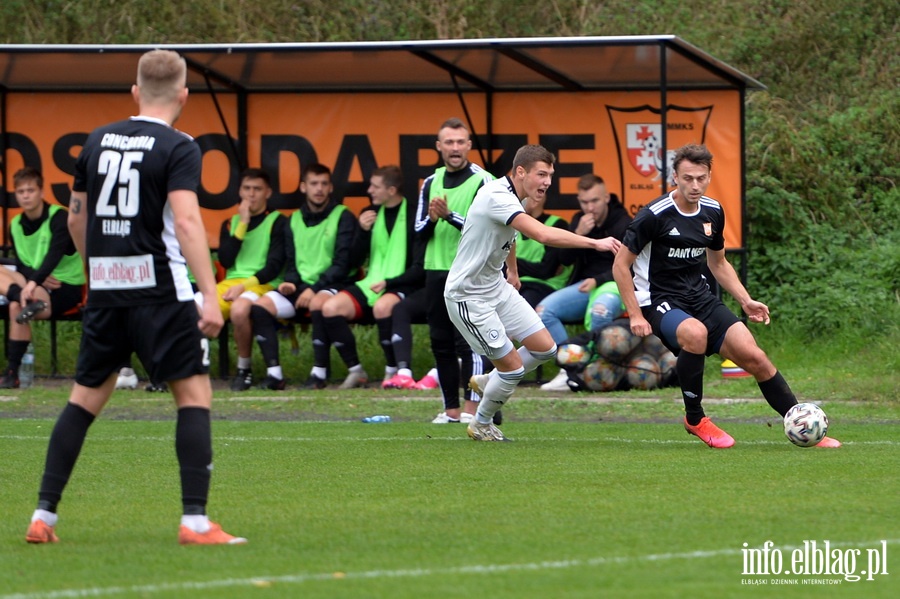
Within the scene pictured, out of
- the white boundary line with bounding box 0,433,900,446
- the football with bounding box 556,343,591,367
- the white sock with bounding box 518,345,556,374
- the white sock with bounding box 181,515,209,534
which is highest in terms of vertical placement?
the white sock with bounding box 518,345,556,374

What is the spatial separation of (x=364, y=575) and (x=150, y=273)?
152 centimetres

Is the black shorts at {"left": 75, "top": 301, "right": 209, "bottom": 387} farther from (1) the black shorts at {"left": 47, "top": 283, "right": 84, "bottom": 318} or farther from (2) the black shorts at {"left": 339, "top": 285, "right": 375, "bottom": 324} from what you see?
(1) the black shorts at {"left": 47, "top": 283, "right": 84, "bottom": 318}

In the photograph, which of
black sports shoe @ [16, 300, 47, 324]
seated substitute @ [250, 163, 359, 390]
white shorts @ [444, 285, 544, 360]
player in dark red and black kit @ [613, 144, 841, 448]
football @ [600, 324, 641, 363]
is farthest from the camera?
seated substitute @ [250, 163, 359, 390]

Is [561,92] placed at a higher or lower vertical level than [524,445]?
higher

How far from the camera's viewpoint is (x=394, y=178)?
1385cm

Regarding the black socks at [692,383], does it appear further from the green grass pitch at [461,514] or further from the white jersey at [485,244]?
the white jersey at [485,244]

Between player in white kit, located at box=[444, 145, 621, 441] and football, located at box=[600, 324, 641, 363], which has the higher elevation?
player in white kit, located at box=[444, 145, 621, 441]

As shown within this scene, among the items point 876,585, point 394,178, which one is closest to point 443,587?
point 876,585

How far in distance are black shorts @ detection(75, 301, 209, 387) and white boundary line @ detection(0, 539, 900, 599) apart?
0.99 meters

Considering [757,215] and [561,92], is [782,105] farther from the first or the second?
[561,92]

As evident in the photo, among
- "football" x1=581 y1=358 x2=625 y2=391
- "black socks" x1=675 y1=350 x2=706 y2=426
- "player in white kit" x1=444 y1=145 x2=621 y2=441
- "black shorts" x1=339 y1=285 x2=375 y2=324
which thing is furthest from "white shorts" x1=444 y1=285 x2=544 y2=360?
"black shorts" x1=339 y1=285 x2=375 y2=324

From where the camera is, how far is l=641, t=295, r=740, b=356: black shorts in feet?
27.7

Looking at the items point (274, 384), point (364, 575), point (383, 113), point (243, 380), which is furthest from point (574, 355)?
point (364, 575)

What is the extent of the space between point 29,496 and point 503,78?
27.9 ft
